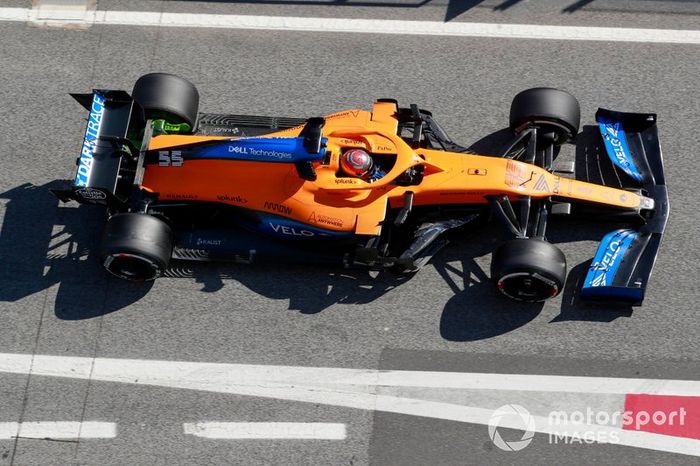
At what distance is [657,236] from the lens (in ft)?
29.5

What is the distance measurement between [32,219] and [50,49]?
2.52 m

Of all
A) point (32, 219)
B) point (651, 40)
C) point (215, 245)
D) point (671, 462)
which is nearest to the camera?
point (671, 462)

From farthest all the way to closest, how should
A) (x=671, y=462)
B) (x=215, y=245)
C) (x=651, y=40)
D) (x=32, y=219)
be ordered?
(x=651, y=40)
(x=32, y=219)
(x=215, y=245)
(x=671, y=462)

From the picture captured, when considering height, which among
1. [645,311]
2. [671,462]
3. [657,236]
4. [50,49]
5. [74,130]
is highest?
[50,49]

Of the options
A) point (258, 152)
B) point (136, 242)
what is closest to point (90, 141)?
point (136, 242)

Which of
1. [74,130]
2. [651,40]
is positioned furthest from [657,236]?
[74,130]

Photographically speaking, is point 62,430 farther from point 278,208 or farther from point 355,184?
point 355,184

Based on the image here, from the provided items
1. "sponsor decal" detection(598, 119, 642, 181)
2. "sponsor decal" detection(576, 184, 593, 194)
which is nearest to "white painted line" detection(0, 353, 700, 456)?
"sponsor decal" detection(576, 184, 593, 194)

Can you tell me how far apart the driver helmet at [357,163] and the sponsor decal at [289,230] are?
2.58ft

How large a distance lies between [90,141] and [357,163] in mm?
2865

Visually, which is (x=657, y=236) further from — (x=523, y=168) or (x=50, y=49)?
(x=50, y=49)

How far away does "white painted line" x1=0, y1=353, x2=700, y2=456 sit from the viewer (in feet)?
29.1

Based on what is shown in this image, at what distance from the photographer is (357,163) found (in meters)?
8.68

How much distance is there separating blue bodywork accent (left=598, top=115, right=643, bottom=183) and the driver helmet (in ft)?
9.48
